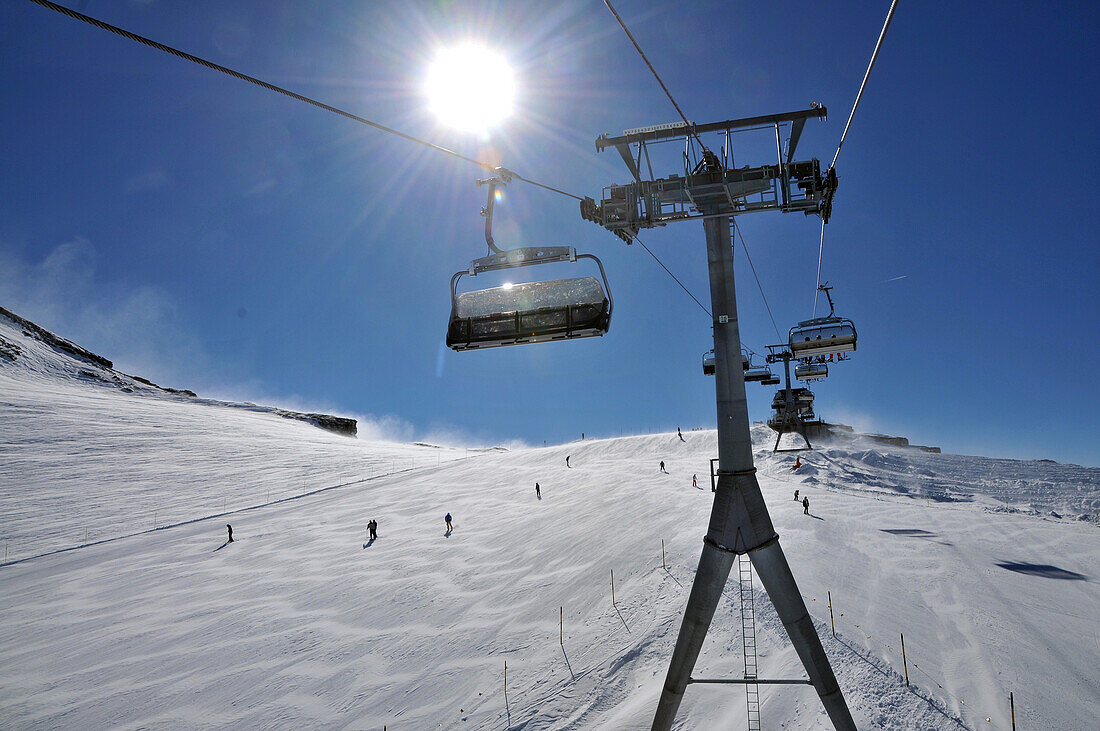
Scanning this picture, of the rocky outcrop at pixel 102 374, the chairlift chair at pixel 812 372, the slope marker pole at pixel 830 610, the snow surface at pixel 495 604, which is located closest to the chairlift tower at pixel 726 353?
the snow surface at pixel 495 604

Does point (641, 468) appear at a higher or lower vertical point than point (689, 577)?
higher

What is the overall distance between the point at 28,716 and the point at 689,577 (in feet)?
Answer: 63.5

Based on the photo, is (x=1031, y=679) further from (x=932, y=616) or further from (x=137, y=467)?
(x=137, y=467)

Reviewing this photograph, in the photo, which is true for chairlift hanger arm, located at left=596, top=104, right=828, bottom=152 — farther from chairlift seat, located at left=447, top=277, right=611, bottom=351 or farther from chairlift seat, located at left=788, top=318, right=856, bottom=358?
chairlift seat, located at left=788, top=318, right=856, bottom=358

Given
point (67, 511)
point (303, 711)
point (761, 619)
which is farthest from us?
point (67, 511)

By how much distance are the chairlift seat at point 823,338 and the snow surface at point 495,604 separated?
7594mm

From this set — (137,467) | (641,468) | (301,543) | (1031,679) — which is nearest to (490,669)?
(1031,679)

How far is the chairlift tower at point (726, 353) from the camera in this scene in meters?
7.00

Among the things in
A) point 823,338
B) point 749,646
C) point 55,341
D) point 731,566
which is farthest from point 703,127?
point 55,341

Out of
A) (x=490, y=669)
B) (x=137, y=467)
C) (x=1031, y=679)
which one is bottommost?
(x=490, y=669)

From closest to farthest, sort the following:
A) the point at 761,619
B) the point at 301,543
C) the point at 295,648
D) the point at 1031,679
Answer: the point at 1031,679, the point at 761,619, the point at 295,648, the point at 301,543

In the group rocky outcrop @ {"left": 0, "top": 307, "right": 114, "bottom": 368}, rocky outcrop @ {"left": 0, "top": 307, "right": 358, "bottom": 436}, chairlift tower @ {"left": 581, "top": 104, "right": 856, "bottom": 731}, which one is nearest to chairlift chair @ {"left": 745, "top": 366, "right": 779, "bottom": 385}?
chairlift tower @ {"left": 581, "top": 104, "right": 856, "bottom": 731}

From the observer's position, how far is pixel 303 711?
13.3 meters

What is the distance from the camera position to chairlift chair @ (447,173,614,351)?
→ 718 cm
